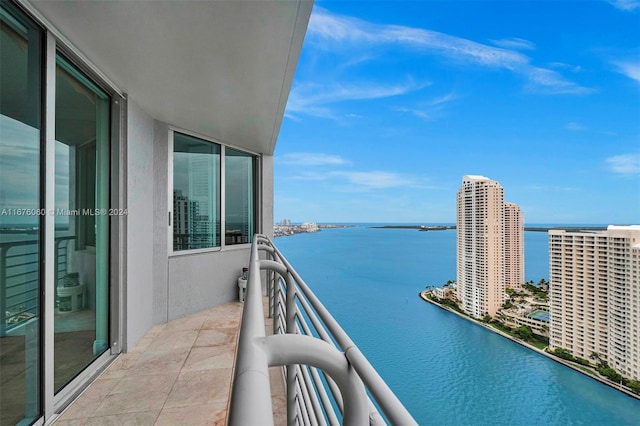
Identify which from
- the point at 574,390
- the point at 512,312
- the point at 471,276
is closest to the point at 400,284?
the point at 471,276

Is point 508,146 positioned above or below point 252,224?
above

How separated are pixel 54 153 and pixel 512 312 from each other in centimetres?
1558

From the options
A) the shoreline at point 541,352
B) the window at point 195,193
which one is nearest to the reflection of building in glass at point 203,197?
the window at point 195,193

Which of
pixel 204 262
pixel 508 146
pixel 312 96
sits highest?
pixel 312 96

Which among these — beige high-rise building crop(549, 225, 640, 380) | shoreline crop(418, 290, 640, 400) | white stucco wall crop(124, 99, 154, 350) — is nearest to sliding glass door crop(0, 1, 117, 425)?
white stucco wall crop(124, 99, 154, 350)

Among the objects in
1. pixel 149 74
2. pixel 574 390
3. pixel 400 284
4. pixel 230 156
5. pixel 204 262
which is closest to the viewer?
pixel 149 74


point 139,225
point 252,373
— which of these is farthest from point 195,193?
point 252,373

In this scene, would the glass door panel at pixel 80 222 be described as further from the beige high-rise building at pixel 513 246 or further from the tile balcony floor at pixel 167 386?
the beige high-rise building at pixel 513 246

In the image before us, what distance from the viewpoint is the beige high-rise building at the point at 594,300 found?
8781mm

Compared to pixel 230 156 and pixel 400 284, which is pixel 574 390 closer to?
pixel 400 284

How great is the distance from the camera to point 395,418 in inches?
11.3

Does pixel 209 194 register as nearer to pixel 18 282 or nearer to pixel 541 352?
pixel 18 282

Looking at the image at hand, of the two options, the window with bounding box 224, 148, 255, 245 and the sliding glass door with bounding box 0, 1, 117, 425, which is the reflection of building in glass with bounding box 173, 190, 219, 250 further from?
the sliding glass door with bounding box 0, 1, 117, 425

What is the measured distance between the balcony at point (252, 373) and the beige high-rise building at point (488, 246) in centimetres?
1240
